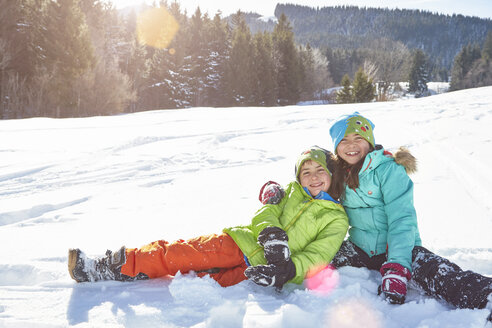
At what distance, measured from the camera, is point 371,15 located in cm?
12775

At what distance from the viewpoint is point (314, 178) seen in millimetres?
2141

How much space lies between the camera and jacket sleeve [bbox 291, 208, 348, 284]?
1.82 m

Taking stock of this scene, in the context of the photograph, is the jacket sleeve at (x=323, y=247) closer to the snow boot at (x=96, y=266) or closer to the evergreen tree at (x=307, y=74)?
the snow boot at (x=96, y=266)

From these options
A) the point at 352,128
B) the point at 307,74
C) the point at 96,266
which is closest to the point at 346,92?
the point at 307,74

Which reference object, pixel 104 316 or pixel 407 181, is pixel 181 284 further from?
pixel 407 181

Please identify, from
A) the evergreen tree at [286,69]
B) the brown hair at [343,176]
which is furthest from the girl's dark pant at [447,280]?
the evergreen tree at [286,69]

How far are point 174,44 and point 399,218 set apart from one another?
28.8 meters

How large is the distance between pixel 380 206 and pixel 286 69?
3068 centimetres

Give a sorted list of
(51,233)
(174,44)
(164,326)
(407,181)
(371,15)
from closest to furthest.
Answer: (164,326)
(407,181)
(51,233)
(174,44)
(371,15)

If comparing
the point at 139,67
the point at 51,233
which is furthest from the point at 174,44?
the point at 51,233

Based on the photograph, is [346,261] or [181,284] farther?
[346,261]

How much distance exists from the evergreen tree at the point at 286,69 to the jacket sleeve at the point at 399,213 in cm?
2921

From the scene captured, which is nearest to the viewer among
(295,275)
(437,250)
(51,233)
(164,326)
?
(164,326)

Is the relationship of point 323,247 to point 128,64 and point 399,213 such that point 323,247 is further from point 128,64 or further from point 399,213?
point 128,64
